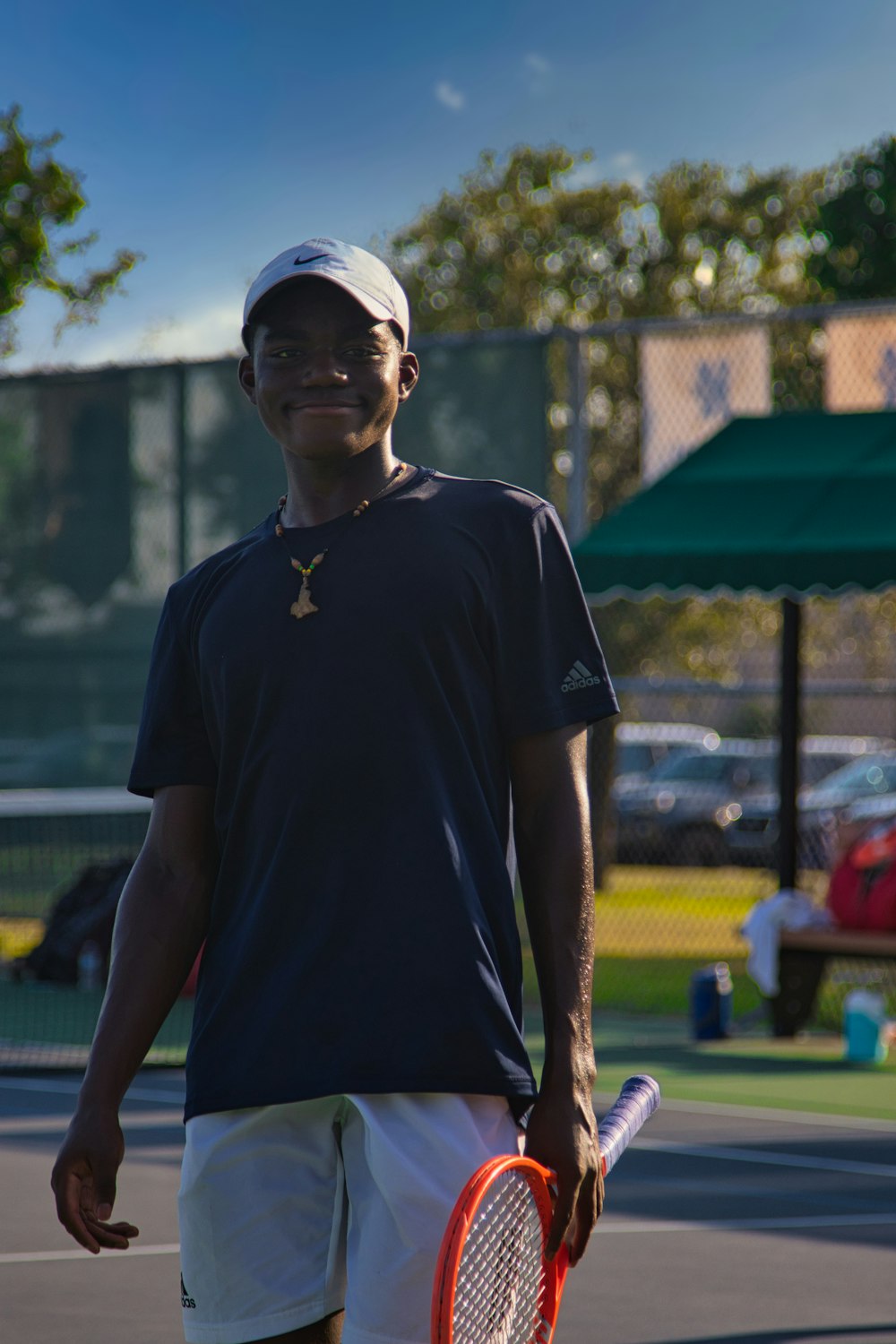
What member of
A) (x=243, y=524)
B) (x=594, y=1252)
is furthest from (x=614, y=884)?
(x=594, y=1252)

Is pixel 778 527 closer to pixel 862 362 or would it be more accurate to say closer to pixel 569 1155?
pixel 862 362

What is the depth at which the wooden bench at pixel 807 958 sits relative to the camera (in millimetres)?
10578

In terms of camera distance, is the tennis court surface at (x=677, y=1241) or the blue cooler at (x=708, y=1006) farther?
the blue cooler at (x=708, y=1006)

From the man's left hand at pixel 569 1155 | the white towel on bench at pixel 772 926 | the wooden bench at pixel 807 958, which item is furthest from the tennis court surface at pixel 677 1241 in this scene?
the man's left hand at pixel 569 1155

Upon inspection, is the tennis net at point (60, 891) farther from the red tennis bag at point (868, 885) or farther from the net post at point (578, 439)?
the red tennis bag at point (868, 885)

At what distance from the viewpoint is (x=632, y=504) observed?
37.5 feet

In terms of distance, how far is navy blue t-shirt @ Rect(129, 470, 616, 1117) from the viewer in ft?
8.87

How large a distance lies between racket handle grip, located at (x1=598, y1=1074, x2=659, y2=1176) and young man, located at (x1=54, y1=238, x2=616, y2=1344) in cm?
8

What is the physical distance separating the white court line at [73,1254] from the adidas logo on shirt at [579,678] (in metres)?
3.90

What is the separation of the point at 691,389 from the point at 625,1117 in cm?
944

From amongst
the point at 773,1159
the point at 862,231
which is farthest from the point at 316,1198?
the point at 862,231

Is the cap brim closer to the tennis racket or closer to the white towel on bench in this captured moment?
the tennis racket

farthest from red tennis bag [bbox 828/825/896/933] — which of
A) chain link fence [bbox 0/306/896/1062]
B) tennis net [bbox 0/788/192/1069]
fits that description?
tennis net [bbox 0/788/192/1069]

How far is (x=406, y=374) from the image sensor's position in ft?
10.1
